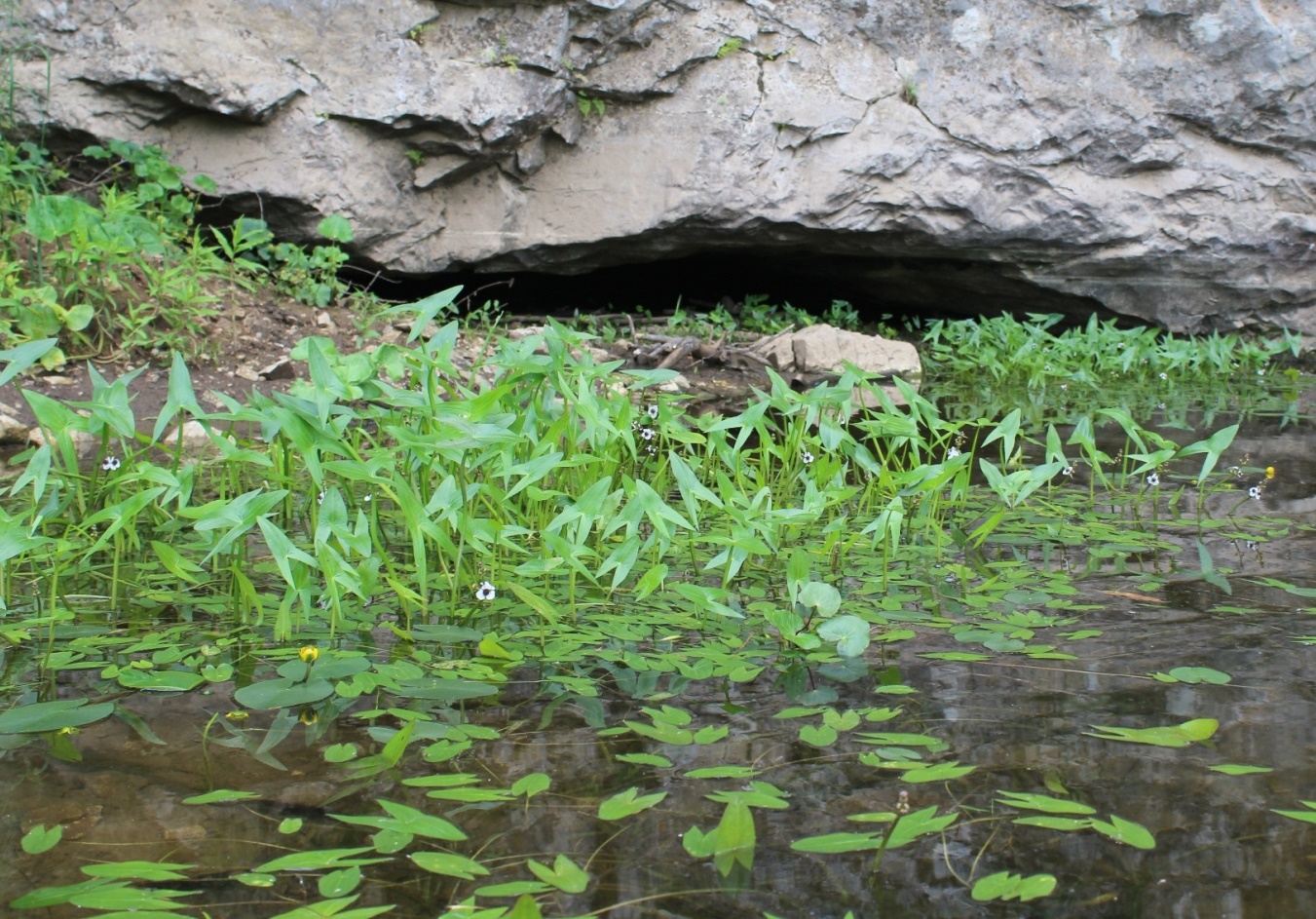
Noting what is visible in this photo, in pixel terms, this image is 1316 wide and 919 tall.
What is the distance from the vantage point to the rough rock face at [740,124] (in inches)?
181

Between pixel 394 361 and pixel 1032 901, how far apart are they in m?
1.51

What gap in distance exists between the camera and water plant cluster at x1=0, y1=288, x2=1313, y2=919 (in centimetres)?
110

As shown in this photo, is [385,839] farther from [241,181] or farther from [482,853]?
[241,181]

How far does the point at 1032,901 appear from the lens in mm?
1008

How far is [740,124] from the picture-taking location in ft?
16.9

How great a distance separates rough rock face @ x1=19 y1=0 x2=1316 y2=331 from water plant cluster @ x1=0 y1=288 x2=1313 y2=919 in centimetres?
255

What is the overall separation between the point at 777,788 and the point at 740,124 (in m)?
4.41

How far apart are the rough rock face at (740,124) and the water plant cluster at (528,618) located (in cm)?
255

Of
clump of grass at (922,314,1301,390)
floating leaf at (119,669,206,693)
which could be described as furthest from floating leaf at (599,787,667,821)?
clump of grass at (922,314,1301,390)

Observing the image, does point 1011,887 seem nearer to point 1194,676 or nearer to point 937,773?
point 937,773

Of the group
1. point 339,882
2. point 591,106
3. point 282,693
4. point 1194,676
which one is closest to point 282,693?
point 282,693

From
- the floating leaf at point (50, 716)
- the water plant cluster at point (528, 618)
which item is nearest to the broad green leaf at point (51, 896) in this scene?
the water plant cluster at point (528, 618)

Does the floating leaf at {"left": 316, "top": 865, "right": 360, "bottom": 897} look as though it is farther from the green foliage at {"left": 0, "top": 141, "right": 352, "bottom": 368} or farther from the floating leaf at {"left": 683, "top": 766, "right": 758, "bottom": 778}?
the green foliage at {"left": 0, "top": 141, "right": 352, "bottom": 368}

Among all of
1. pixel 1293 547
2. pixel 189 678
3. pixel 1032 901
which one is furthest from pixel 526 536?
pixel 1293 547
